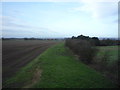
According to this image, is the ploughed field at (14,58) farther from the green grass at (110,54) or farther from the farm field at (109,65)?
the green grass at (110,54)

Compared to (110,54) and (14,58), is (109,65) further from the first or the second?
(14,58)

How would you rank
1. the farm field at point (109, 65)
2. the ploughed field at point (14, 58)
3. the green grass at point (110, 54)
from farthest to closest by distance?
the ploughed field at point (14, 58) → the green grass at point (110, 54) → the farm field at point (109, 65)

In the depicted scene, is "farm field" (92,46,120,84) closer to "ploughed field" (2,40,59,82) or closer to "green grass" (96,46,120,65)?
"green grass" (96,46,120,65)

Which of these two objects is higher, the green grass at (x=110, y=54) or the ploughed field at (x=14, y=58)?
the green grass at (x=110, y=54)

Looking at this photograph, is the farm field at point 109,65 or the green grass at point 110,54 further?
the green grass at point 110,54

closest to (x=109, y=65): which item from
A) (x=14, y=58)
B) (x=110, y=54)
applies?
(x=110, y=54)

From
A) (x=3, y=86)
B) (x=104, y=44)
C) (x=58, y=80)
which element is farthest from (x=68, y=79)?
(x=104, y=44)

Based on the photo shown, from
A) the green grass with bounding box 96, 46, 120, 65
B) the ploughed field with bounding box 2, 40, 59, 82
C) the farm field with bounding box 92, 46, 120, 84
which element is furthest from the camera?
the ploughed field with bounding box 2, 40, 59, 82

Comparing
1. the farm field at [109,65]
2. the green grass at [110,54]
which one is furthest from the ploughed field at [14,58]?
the green grass at [110,54]

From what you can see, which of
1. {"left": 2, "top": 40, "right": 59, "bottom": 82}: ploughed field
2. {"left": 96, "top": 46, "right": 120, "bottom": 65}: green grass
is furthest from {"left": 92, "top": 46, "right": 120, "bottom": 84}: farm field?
{"left": 2, "top": 40, "right": 59, "bottom": 82}: ploughed field

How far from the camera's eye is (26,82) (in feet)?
28.2

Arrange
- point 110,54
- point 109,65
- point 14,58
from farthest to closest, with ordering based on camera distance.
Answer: point 14,58, point 110,54, point 109,65

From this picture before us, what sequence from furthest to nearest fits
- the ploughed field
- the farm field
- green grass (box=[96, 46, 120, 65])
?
the ploughed field < green grass (box=[96, 46, 120, 65]) < the farm field

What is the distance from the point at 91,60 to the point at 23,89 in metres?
11.7
